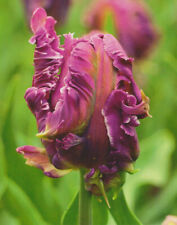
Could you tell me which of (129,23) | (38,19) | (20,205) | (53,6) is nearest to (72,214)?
(20,205)

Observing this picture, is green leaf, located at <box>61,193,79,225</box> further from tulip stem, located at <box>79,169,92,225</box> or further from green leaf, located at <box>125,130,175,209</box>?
green leaf, located at <box>125,130,175,209</box>

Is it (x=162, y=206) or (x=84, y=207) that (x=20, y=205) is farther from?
(x=162, y=206)

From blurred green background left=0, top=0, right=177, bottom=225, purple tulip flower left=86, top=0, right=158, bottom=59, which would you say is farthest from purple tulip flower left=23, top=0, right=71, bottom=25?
purple tulip flower left=86, top=0, right=158, bottom=59

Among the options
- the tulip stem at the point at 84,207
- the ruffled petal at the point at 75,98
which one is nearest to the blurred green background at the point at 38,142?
the tulip stem at the point at 84,207

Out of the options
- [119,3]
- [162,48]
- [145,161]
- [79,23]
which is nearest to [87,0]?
[79,23]

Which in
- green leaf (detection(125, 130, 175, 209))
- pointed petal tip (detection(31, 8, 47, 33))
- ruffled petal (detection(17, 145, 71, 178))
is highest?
pointed petal tip (detection(31, 8, 47, 33))

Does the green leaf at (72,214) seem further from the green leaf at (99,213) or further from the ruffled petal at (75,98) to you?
the ruffled petal at (75,98)
